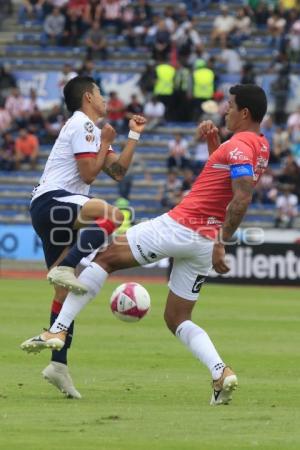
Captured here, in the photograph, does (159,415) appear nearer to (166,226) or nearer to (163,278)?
(166,226)

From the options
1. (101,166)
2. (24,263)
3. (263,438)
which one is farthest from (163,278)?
(263,438)

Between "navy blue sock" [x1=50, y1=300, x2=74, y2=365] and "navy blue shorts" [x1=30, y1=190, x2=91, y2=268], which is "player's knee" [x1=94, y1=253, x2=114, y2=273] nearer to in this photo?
"navy blue shorts" [x1=30, y1=190, x2=91, y2=268]

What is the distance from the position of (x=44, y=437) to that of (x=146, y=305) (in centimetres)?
229

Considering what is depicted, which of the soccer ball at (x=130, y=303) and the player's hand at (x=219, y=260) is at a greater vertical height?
the player's hand at (x=219, y=260)

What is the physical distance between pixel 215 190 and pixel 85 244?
117 cm

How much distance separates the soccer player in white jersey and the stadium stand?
1987 cm

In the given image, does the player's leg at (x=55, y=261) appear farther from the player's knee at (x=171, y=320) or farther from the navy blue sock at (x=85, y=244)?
the player's knee at (x=171, y=320)

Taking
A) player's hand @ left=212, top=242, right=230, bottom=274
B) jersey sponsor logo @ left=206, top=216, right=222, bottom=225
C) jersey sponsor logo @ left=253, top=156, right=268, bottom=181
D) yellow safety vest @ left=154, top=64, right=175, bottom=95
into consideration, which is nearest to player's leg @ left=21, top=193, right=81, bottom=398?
jersey sponsor logo @ left=206, top=216, right=222, bottom=225

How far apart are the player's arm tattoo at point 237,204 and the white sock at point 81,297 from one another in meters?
1.06

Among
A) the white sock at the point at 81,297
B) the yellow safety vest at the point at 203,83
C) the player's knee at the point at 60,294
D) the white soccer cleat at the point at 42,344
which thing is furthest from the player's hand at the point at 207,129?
the yellow safety vest at the point at 203,83

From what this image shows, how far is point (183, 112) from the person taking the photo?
117ft

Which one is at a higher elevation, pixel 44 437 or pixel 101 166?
pixel 101 166

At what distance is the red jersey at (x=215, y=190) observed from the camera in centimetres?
1048

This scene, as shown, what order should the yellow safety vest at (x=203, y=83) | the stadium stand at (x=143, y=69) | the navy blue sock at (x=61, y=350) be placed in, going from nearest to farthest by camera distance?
1. the navy blue sock at (x=61, y=350)
2. the stadium stand at (x=143, y=69)
3. the yellow safety vest at (x=203, y=83)
